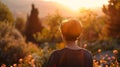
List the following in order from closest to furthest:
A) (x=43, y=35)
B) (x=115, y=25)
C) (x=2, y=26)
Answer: (x=2, y=26) → (x=115, y=25) → (x=43, y=35)

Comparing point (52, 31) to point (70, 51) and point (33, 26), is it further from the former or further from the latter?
point (70, 51)

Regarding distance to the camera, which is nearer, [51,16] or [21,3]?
[51,16]

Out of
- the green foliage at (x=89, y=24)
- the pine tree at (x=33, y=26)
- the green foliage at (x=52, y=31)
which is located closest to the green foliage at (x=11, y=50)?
the green foliage at (x=89, y=24)

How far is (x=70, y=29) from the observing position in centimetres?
452

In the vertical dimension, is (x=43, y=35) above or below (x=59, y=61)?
below

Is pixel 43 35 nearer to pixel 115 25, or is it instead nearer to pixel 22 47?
pixel 115 25

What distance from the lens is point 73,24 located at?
4.50m

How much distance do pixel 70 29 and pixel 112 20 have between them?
26.3 m

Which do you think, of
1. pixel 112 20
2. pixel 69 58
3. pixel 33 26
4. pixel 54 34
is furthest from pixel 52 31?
pixel 69 58

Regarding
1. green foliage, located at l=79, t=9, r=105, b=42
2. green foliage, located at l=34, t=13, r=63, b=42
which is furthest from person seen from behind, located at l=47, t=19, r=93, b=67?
green foliage, located at l=34, t=13, r=63, b=42

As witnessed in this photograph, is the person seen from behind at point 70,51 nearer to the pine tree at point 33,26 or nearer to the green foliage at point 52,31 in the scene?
the green foliage at point 52,31

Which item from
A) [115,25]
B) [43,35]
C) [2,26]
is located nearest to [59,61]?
[2,26]

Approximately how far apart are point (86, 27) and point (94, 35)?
1728 mm

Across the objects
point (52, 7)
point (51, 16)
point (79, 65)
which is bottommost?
point (52, 7)
